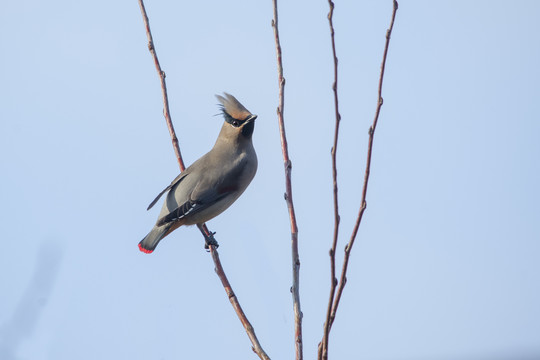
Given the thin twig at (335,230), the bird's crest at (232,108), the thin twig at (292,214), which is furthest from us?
the bird's crest at (232,108)

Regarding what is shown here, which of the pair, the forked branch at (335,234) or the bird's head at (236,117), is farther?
the bird's head at (236,117)

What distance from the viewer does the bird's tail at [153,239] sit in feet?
13.1

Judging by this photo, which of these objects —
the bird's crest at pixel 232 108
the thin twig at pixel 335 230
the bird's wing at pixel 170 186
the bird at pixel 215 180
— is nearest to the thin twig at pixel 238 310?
the thin twig at pixel 335 230

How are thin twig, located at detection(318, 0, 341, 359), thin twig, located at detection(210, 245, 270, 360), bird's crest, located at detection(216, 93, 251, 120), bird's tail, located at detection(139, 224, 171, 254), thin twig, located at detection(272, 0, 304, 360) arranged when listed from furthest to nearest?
bird's crest, located at detection(216, 93, 251, 120), bird's tail, located at detection(139, 224, 171, 254), thin twig, located at detection(210, 245, 270, 360), thin twig, located at detection(272, 0, 304, 360), thin twig, located at detection(318, 0, 341, 359)

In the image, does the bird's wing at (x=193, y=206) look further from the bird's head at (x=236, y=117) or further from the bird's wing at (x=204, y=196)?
the bird's head at (x=236, y=117)

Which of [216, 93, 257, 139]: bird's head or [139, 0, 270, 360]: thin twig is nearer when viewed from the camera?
[139, 0, 270, 360]: thin twig

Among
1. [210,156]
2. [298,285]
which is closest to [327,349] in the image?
[298,285]

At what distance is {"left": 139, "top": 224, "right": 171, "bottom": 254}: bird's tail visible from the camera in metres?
4.00

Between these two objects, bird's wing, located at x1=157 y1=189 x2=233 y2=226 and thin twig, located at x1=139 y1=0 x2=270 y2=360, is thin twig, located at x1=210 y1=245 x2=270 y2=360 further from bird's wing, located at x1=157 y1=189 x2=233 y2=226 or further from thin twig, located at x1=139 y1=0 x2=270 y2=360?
bird's wing, located at x1=157 y1=189 x2=233 y2=226

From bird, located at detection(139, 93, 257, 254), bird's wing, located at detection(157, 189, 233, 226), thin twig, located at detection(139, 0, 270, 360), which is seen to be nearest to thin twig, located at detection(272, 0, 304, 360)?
thin twig, located at detection(139, 0, 270, 360)

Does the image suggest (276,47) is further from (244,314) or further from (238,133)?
(238,133)

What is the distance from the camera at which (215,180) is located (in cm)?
419

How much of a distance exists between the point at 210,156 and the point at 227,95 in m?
0.41

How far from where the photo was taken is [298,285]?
2.05 meters
